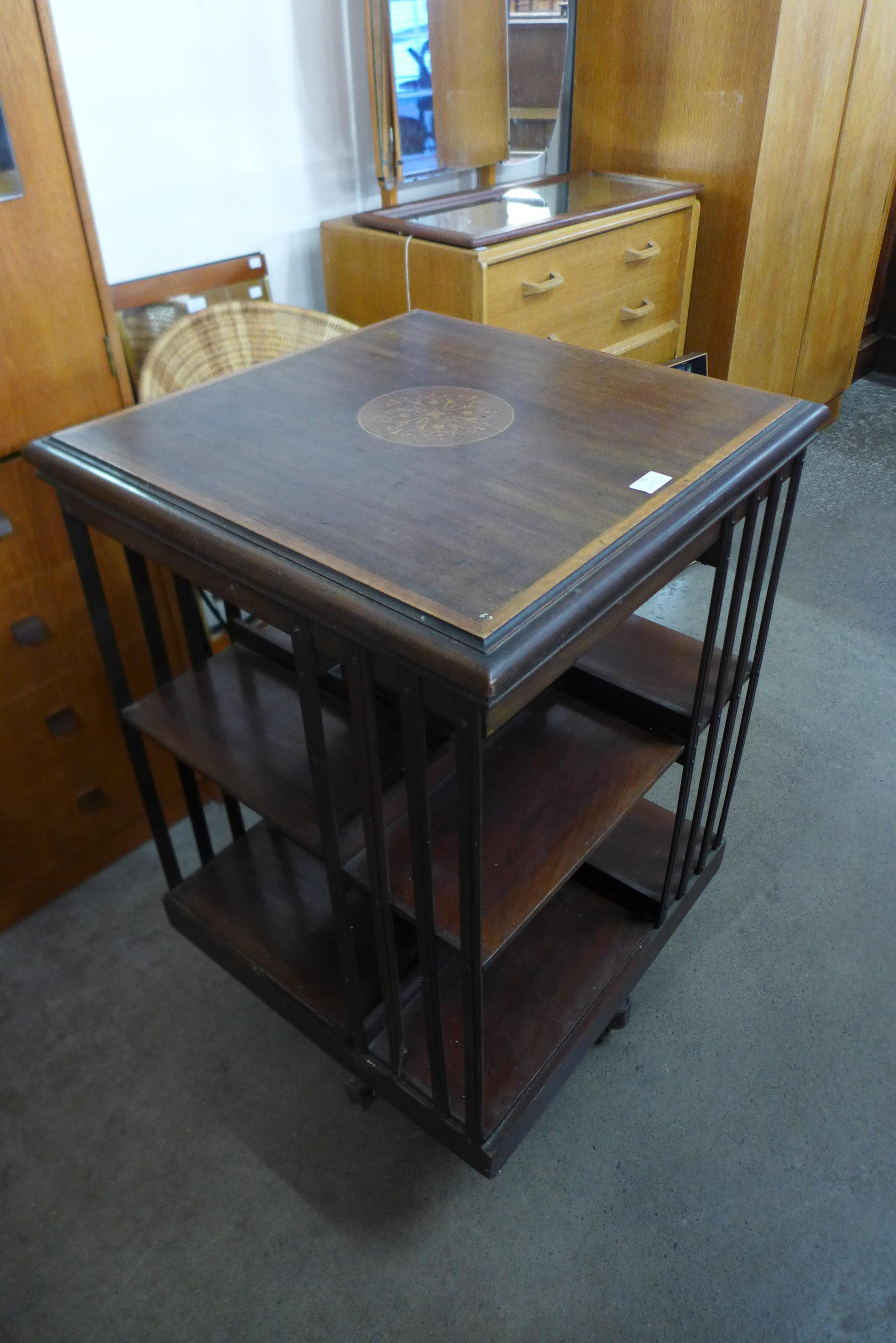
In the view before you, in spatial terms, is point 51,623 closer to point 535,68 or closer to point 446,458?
point 446,458

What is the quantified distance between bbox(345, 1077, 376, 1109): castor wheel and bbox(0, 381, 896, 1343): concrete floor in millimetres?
50

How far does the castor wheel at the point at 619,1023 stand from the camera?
1.51 metres

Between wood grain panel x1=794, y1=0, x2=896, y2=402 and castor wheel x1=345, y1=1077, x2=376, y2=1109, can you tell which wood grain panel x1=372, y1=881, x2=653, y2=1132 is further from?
wood grain panel x1=794, y1=0, x2=896, y2=402

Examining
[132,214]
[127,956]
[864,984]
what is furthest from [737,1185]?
[132,214]

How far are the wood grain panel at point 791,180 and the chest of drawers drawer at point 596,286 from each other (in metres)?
0.27

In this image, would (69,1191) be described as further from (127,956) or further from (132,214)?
(132,214)

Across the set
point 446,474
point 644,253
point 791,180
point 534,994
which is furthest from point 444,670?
point 791,180

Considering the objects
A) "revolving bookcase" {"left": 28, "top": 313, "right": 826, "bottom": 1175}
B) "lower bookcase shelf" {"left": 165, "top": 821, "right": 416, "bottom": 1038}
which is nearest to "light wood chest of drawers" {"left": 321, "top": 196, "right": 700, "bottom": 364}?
"revolving bookcase" {"left": 28, "top": 313, "right": 826, "bottom": 1175}

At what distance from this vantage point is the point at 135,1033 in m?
1.56

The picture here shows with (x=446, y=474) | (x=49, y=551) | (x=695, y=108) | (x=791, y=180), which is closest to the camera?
(x=446, y=474)

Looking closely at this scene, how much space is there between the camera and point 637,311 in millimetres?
2398

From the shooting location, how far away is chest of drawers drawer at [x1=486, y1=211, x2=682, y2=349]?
6.61ft

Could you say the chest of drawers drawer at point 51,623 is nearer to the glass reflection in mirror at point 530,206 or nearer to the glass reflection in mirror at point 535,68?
the glass reflection in mirror at point 530,206

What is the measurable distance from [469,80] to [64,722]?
67.3 inches
